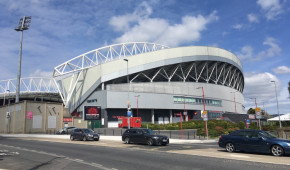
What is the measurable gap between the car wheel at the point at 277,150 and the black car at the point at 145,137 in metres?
9.86

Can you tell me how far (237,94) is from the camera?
108 m

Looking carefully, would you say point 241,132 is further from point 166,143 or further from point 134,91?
point 134,91

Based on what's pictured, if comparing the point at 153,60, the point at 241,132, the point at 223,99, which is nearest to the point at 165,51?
the point at 153,60

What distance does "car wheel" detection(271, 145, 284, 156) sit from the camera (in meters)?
14.2

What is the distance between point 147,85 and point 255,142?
5991 centimetres

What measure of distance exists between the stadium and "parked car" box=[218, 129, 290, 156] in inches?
1961

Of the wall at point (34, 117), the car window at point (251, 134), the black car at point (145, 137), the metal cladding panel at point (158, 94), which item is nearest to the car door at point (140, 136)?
the black car at point (145, 137)

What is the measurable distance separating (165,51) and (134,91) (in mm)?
16350

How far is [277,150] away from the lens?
14.4 meters

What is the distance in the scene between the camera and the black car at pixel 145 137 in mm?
22406

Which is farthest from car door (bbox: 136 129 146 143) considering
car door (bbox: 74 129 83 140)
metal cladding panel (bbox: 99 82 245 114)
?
metal cladding panel (bbox: 99 82 245 114)

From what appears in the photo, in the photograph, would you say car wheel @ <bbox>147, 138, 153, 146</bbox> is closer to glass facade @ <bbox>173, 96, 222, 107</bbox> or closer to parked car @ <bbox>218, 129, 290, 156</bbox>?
parked car @ <bbox>218, 129, 290, 156</bbox>

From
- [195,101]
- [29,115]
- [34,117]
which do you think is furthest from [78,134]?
[195,101]

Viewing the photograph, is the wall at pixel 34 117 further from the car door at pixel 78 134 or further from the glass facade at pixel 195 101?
the glass facade at pixel 195 101
